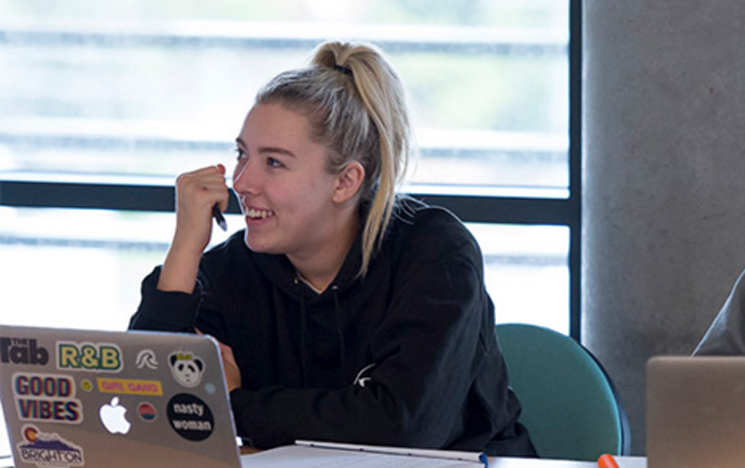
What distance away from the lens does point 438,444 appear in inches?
72.2

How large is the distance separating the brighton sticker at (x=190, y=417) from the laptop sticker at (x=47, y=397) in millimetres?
134

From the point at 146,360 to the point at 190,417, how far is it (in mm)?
86

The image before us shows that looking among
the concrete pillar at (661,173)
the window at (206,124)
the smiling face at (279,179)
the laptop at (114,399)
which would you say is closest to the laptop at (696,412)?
the laptop at (114,399)

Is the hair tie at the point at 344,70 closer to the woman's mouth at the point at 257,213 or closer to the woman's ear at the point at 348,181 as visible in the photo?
the woman's ear at the point at 348,181

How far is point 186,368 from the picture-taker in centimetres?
127

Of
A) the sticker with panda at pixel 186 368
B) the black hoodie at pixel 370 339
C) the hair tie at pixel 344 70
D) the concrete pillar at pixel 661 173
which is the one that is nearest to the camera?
the sticker with panda at pixel 186 368

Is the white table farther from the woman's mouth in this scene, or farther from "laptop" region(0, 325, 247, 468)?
the woman's mouth

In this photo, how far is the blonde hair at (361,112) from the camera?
6.69 ft

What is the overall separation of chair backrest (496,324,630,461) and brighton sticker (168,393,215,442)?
1005mm

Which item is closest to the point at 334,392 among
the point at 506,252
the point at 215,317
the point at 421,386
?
the point at 421,386

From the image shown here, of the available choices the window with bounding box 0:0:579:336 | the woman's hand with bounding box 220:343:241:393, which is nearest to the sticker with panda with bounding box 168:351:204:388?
the woman's hand with bounding box 220:343:241:393

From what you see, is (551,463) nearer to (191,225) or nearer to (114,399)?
(114,399)

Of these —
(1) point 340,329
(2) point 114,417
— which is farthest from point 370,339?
(2) point 114,417

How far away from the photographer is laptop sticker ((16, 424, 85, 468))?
1354 millimetres
